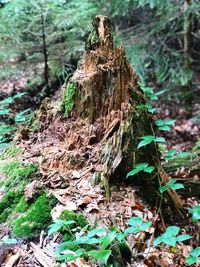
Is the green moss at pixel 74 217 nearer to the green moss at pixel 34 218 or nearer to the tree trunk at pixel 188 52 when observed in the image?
the green moss at pixel 34 218

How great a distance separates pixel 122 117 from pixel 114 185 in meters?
0.51

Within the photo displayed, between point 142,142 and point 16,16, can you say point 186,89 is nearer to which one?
point 16,16

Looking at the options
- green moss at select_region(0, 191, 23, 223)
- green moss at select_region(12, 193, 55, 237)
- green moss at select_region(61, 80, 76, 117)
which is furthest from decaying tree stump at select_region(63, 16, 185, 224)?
green moss at select_region(0, 191, 23, 223)

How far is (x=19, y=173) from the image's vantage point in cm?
278

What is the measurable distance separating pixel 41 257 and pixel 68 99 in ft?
4.27

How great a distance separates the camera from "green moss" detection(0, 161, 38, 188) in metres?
2.74

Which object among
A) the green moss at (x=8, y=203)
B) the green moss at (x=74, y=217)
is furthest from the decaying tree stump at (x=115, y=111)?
the green moss at (x=8, y=203)

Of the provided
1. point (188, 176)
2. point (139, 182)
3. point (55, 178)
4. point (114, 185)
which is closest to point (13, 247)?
point (55, 178)

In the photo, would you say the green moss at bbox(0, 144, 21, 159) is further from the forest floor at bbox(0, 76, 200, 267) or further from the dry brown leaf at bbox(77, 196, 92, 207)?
the dry brown leaf at bbox(77, 196, 92, 207)

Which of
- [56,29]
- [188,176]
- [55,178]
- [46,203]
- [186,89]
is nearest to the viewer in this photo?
[46,203]

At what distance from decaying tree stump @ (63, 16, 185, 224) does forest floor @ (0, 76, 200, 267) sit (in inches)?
3.0

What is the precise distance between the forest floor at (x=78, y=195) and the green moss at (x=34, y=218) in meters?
0.04

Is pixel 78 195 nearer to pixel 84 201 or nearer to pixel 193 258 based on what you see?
pixel 84 201

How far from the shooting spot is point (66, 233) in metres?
2.38
